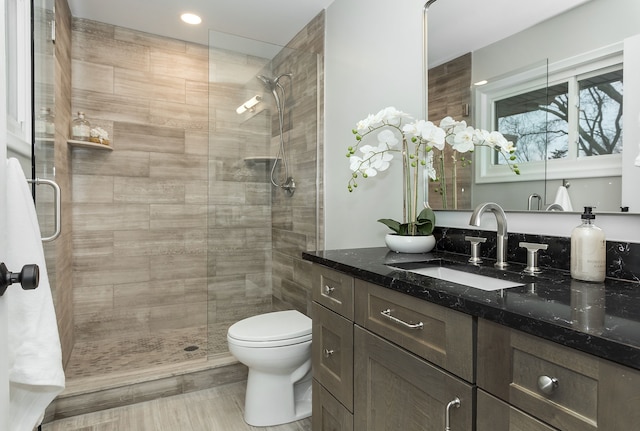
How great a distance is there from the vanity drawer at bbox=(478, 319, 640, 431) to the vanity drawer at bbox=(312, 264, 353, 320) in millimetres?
589

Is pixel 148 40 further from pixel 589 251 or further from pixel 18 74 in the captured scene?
pixel 589 251

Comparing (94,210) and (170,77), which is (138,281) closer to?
(94,210)

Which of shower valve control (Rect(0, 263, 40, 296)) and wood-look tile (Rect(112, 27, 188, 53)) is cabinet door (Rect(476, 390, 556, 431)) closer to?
shower valve control (Rect(0, 263, 40, 296))

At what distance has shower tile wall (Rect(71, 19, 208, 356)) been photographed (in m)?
2.98

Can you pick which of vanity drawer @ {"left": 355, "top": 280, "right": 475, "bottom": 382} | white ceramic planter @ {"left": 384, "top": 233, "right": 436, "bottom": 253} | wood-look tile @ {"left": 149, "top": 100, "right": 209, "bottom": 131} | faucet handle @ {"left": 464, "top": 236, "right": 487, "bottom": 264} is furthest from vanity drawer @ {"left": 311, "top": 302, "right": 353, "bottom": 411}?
wood-look tile @ {"left": 149, "top": 100, "right": 209, "bottom": 131}

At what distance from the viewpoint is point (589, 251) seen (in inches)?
43.3

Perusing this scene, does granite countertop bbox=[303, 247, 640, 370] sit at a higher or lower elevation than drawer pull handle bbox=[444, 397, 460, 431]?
higher

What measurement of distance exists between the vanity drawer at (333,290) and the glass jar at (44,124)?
1279mm

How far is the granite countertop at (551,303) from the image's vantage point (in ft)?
2.15

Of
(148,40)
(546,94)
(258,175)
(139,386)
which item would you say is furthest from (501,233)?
(148,40)

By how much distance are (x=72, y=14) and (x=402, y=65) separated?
256 cm

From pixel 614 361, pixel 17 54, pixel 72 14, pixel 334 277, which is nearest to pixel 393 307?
pixel 334 277

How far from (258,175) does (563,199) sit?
A: 71.5 inches

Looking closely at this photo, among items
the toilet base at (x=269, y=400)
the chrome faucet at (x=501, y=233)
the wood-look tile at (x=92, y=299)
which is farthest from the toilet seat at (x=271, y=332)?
the wood-look tile at (x=92, y=299)
